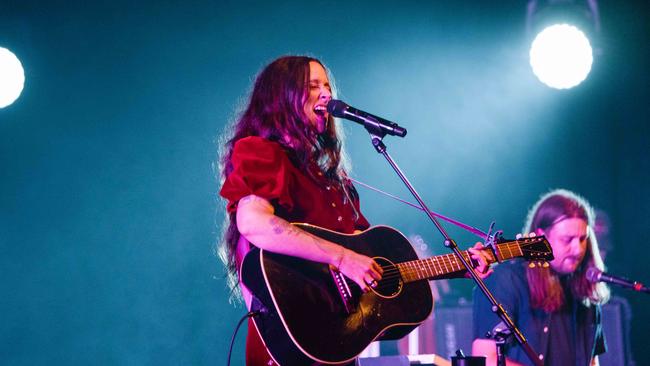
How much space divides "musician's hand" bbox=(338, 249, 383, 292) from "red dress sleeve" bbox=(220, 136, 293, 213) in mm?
317

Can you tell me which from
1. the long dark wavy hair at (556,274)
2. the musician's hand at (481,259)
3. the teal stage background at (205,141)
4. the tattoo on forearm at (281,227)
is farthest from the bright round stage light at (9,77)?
the long dark wavy hair at (556,274)

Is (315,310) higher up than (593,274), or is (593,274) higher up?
(593,274)

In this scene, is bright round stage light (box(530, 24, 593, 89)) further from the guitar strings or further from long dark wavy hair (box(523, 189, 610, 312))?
the guitar strings

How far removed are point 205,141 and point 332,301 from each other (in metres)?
2.88

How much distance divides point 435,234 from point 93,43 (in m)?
A: 3.31

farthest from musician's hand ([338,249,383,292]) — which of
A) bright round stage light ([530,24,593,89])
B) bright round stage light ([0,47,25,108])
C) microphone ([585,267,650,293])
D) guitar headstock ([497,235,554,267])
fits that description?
bright round stage light ([530,24,593,89])

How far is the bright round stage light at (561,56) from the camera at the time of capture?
6102mm

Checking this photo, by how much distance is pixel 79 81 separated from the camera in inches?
191

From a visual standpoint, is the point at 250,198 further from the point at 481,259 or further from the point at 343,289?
the point at 481,259

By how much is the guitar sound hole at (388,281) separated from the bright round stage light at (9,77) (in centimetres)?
326

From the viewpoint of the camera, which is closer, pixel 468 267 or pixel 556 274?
pixel 468 267

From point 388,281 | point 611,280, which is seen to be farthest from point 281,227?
point 611,280

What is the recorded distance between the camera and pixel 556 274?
4156 mm

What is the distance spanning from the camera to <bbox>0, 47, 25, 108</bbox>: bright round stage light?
184 inches
